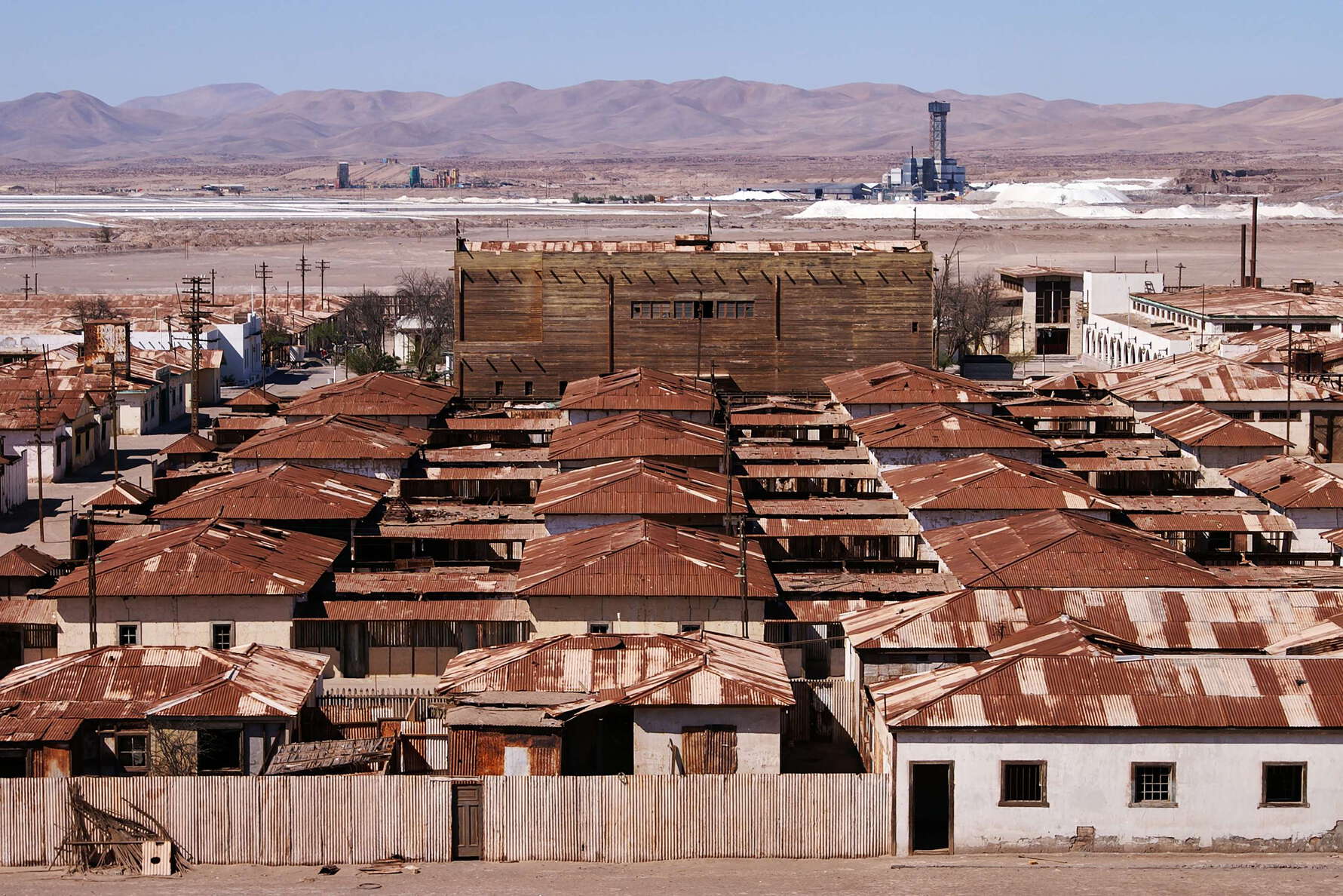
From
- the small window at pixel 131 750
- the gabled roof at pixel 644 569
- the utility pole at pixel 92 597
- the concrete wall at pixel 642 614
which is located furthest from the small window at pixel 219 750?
the concrete wall at pixel 642 614

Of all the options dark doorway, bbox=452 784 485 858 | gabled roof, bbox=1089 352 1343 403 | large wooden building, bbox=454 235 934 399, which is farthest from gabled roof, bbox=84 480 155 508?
gabled roof, bbox=1089 352 1343 403

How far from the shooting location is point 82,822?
20.8 meters

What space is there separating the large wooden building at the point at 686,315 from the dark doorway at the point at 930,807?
119 feet

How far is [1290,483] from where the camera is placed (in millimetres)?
38781

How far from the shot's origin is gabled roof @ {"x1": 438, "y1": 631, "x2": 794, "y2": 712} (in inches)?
908

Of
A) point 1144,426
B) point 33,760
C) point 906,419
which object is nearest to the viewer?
point 33,760

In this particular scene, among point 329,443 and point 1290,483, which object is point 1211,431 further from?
point 329,443

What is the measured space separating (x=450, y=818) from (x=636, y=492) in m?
15.1

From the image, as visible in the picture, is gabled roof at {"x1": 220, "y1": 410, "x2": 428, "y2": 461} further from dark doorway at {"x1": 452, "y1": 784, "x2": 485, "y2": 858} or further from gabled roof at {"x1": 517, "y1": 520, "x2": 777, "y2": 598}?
dark doorway at {"x1": 452, "y1": 784, "x2": 485, "y2": 858}

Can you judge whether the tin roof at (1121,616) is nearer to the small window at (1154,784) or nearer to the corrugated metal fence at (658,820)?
the small window at (1154,784)

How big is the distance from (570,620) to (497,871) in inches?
338

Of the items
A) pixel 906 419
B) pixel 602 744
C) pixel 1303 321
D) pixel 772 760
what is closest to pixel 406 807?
pixel 602 744

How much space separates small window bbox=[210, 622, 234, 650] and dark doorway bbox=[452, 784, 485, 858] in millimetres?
9279

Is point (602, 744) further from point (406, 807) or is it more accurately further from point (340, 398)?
point (340, 398)
